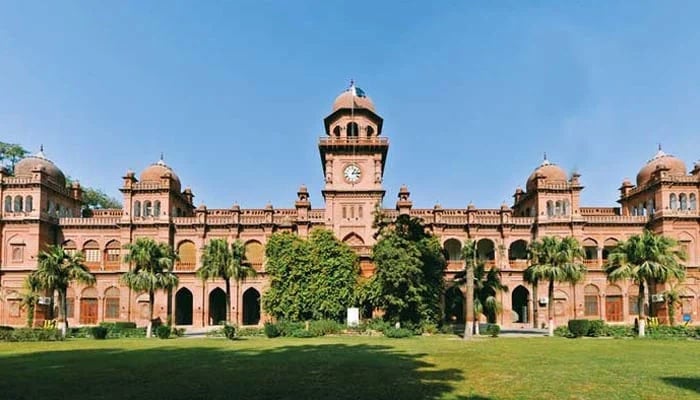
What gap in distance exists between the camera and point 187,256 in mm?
55312

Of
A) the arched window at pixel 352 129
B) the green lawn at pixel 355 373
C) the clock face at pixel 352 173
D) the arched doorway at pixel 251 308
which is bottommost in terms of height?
the arched doorway at pixel 251 308

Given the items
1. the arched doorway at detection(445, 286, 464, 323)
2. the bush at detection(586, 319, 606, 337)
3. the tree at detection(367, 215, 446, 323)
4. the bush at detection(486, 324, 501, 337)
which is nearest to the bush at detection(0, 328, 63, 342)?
the tree at detection(367, 215, 446, 323)

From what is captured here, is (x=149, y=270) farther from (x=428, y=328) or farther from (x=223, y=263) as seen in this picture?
(x=428, y=328)

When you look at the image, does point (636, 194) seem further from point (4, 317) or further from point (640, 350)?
point (4, 317)

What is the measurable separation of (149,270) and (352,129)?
76.1ft

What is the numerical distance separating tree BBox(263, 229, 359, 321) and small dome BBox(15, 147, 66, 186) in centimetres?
2495

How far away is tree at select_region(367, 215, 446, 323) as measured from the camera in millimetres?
39812

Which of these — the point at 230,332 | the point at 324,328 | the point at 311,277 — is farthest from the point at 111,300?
the point at 324,328

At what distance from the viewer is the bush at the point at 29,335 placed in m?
34.8

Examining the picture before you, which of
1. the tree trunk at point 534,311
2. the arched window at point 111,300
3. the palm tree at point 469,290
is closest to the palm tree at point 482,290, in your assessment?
the palm tree at point 469,290

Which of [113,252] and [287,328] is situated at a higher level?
[113,252]

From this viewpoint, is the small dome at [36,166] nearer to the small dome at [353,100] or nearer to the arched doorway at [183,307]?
the arched doorway at [183,307]

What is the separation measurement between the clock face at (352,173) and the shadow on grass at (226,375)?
28.5 metres

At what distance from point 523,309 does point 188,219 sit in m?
34.7
